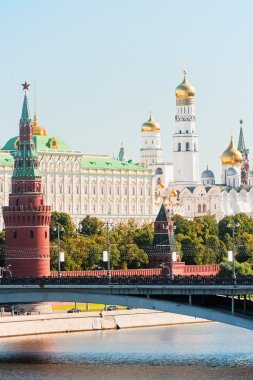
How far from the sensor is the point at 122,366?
311 ft

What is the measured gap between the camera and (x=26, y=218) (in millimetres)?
133500

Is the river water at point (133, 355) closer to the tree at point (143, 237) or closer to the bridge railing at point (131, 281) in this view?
the bridge railing at point (131, 281)

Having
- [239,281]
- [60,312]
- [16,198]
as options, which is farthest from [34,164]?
[239,281]

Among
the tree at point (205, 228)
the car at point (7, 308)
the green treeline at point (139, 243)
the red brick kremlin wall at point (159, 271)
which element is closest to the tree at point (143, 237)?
the green treeline at point (139, 243)

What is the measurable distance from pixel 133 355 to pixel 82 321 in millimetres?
19342

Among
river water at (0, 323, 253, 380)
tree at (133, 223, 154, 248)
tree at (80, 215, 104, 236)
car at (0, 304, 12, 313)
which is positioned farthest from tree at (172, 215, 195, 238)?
river water at (0, 323, 253, 380)

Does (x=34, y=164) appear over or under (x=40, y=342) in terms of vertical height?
over

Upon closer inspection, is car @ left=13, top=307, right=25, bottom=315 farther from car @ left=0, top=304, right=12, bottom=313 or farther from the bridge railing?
the bridge railing

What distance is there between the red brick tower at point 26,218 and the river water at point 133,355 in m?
14.3

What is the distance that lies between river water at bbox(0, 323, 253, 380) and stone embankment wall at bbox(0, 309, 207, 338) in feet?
4.18

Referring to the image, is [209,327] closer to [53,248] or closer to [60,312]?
[60,312]

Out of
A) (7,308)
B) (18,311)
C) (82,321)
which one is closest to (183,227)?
(7,308)

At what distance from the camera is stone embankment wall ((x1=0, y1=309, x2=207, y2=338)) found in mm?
114312

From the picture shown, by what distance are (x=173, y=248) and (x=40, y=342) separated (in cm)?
4086
